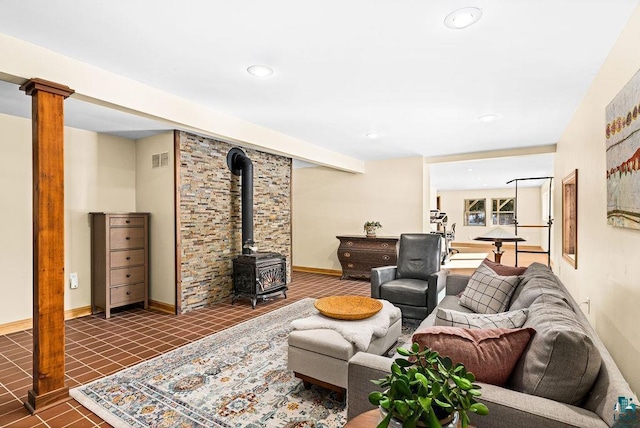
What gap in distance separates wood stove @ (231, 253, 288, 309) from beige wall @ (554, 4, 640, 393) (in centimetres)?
346

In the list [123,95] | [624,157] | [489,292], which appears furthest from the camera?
[123,95]

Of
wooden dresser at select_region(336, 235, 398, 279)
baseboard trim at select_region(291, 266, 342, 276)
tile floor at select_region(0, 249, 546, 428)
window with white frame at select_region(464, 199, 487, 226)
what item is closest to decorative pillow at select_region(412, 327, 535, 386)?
tile floor at select_region(0, 249, 546, 428)

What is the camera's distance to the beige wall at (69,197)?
11.9 feet

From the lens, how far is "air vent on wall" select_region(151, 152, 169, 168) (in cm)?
424

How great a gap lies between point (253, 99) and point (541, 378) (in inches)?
122

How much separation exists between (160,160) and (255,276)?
6.28 ft

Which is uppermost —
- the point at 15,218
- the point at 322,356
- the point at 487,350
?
the point at 15,218

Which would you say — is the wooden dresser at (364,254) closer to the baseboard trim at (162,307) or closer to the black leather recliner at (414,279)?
the black leather recliner at (414,279)

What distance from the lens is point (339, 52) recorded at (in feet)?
7.95

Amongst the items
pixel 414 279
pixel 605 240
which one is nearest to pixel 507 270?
pixel 605 240

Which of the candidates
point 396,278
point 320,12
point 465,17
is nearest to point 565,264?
point 396,278

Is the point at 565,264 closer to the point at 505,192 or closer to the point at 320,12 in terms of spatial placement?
the point at 320,12

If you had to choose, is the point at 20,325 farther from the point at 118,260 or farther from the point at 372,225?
the point at 372,225

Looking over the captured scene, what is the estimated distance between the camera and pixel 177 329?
364 centimetres
